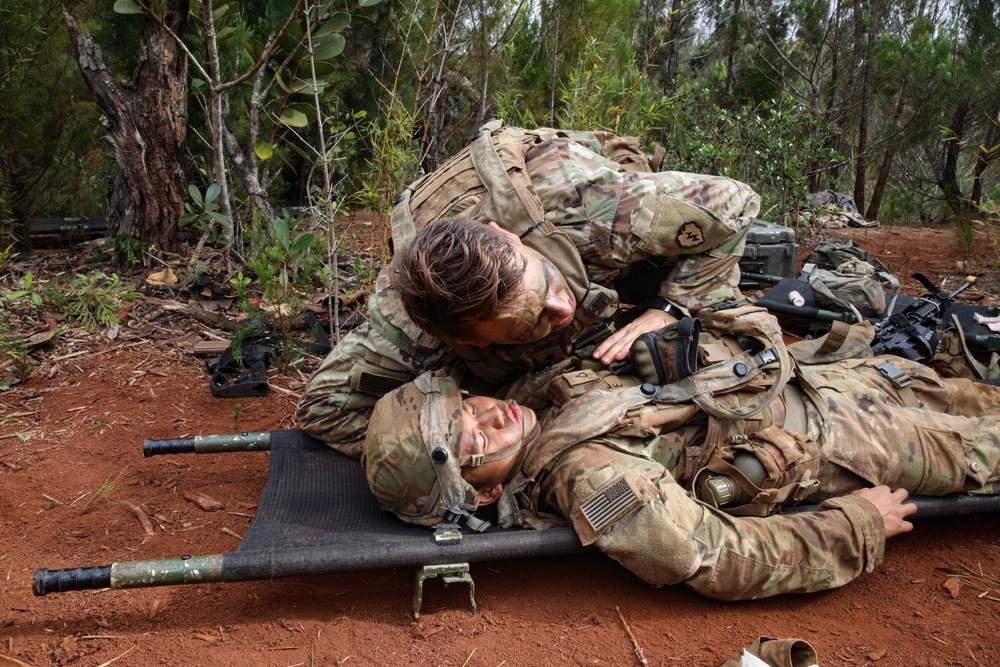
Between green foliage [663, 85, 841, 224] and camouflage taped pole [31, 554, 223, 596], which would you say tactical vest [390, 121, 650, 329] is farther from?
green foliage [663, 85, 841, 224]

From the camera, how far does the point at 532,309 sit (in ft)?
8.32

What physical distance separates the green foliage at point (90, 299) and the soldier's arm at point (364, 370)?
6.88ft

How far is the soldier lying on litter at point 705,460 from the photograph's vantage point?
2.40 meters

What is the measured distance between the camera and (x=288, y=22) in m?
4.28

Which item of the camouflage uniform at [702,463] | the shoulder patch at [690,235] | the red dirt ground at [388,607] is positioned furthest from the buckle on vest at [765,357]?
the red dirt ground at [388,607]

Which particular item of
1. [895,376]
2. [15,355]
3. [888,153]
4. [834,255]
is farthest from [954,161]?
[15,355]

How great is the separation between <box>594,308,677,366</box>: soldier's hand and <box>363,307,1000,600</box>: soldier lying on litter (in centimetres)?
8

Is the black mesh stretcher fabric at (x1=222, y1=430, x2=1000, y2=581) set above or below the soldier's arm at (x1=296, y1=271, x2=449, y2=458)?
below

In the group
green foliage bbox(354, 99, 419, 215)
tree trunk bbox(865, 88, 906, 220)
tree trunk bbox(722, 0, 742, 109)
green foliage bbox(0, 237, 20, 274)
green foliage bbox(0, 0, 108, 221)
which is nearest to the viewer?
green foliage bbox(354, 99, 419, 215)

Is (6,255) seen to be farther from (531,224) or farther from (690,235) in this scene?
(690,235)

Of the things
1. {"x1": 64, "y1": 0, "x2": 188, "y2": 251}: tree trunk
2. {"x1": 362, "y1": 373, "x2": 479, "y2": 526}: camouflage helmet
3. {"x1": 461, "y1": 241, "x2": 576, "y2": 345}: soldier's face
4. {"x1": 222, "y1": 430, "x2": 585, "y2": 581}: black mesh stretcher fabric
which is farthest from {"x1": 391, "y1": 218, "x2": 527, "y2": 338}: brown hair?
{"x1": 64, "y1": 0, "x2": 188, "y2": 251}: tree trunk

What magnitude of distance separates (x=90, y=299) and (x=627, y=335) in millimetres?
3501

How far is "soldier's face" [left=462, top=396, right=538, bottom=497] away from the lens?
2500mm

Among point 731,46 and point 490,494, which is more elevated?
point 731,46
